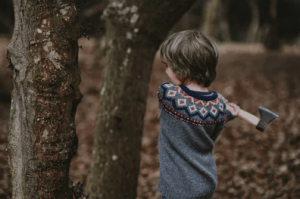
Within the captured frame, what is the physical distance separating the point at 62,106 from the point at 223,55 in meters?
11.2

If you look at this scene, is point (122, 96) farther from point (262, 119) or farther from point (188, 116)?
point (262, 119)

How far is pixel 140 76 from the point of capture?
3.12m

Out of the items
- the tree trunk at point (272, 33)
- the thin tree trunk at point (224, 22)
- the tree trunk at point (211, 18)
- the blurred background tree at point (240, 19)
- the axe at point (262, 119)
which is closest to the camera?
the axe at point (262, 119)

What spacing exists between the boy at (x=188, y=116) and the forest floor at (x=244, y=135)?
2429 millimetres

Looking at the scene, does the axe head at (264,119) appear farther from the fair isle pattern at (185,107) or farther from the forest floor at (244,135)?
the forest floor at (244,135)

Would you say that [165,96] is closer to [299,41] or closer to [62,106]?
[62,106]

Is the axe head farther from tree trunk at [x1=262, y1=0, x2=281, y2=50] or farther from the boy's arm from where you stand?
tree trunk at [x1=262, y1=0, x2=281, y2=50]

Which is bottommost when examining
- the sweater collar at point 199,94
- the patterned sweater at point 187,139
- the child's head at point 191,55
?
the patterned sweater at point 187,139

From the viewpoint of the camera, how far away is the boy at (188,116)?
5.87ft

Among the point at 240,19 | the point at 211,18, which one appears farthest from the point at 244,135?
the point at 240,19

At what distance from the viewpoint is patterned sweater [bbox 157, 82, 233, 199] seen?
5.85 feet

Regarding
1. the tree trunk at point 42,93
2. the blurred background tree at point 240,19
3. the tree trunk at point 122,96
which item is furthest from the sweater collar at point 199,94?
the blurred background tree at point 240,19

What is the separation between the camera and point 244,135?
6.27m

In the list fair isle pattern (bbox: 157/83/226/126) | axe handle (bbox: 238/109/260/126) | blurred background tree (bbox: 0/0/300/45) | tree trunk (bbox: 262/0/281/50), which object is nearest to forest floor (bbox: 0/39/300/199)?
tree trunk (bbox: 262/0/281/50)
